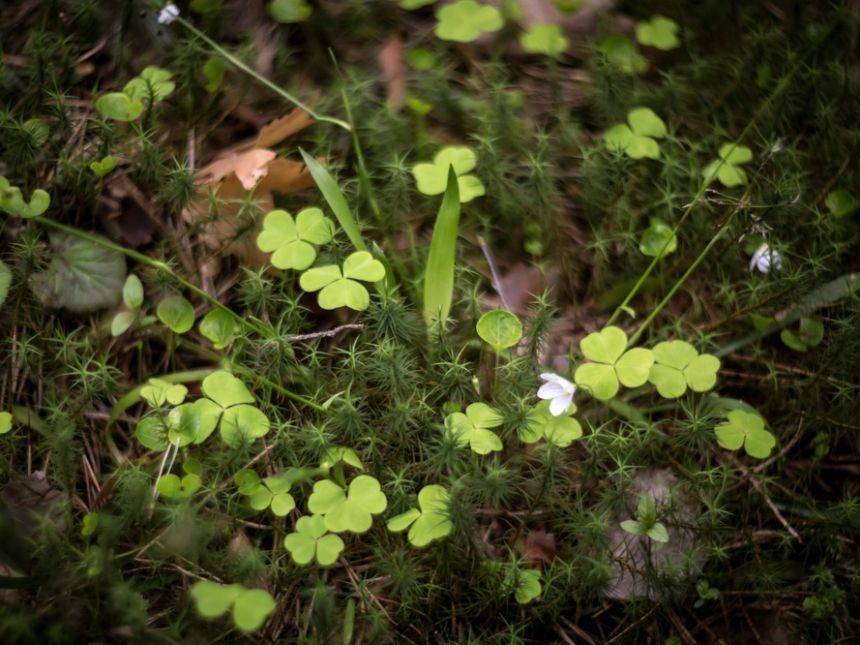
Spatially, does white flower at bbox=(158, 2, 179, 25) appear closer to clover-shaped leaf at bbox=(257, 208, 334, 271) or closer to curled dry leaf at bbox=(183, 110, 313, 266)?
curled dry leaf at bbox=(183, 110, 313, 266)

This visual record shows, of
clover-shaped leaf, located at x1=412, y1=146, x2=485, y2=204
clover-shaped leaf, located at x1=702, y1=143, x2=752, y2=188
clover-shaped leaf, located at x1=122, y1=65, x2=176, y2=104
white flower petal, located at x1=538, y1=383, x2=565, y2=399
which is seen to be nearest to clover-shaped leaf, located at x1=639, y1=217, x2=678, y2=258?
clover-shaped leaf, located at x1=702, y1=143, x2=752, y2=188

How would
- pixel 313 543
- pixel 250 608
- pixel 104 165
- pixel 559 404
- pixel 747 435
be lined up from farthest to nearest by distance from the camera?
pixel 104 165 → pixel 747 435 → pixel 559 404 → pixel 313 543 → pixel 250 608

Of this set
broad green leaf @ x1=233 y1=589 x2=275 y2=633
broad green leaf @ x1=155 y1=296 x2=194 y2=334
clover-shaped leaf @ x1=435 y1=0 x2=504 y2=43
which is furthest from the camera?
clover-shaped leaf @ x1=435 y1=0 x2=504 y2=43

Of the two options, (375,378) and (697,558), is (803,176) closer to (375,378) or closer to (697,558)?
(697,558)

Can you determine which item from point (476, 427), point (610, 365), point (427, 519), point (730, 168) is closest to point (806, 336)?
point (730, 168)

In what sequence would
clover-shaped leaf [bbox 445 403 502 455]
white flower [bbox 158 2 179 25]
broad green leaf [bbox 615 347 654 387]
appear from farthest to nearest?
Result: white flower [bbox 158 2 179 25] < broad green leaf [bbox 615 347 654 387] < clover-shaped leaf [bbox 445 403 502 455]

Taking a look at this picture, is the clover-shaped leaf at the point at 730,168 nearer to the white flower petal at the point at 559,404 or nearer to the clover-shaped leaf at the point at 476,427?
the white flower petal at the point at 559,404

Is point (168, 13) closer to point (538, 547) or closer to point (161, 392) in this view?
point (161, 392)
